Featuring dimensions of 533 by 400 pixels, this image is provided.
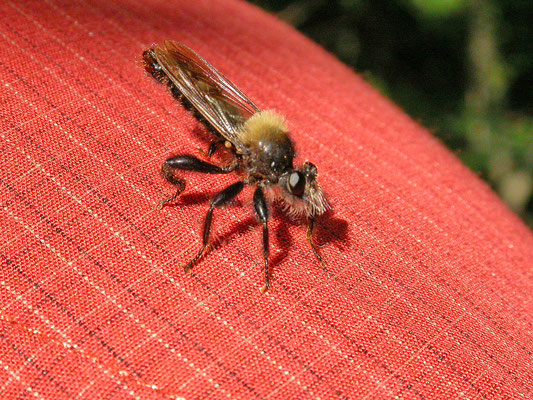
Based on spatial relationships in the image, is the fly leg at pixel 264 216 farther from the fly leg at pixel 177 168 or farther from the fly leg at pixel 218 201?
the fly leg at pixel 177 168

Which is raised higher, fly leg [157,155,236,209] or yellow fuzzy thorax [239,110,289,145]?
yellow fuzzy thorax [239,110,289,145]

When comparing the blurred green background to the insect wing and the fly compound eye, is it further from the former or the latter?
the fly compound eye

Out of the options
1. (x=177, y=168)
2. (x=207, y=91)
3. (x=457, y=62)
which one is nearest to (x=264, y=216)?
(x=177, y=168)

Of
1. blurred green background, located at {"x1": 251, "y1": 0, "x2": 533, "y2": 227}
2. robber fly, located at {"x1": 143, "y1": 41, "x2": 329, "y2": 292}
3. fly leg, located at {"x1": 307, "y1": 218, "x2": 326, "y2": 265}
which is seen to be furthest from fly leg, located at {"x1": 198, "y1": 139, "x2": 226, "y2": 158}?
blurred green background, located at {"x1": 251, "y1": 0, "x2": 533, "y2": 227}

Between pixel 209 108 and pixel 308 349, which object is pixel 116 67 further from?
pixel 308 349

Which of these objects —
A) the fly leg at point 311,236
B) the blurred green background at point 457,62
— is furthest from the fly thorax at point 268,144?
the blurred green background at point 457,62

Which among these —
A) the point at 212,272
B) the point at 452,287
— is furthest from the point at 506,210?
the point at 212,272

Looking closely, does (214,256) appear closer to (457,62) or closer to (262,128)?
(262,128)

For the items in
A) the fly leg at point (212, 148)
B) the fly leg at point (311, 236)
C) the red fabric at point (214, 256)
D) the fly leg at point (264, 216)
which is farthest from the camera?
the fly leg at point (212, 148)
